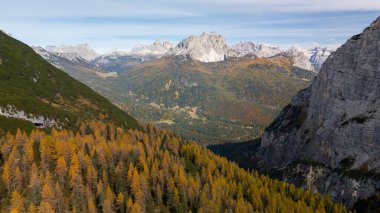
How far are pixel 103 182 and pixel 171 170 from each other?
121 ft

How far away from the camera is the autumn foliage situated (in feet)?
449

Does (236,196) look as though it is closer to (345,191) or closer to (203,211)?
(203,211)

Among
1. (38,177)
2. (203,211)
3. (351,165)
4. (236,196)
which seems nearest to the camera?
(38,177)

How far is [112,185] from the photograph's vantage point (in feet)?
522

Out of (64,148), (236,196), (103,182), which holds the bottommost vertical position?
(236,196)

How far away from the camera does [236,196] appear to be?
589 feet

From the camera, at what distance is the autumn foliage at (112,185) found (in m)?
137

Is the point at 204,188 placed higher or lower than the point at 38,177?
lower

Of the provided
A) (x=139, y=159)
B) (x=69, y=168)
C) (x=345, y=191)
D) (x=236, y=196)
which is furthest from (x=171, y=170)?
(x=345, y=191)

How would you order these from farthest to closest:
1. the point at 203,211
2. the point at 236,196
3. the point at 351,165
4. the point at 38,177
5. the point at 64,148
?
the point at 351,165, the point at 236,196, the point at 64,148, the point at 203,211, the point at 38,177

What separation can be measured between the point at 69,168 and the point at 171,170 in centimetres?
4706

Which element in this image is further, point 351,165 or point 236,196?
point 351,165

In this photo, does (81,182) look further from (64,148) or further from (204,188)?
(204,188)

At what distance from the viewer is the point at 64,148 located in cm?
16438
